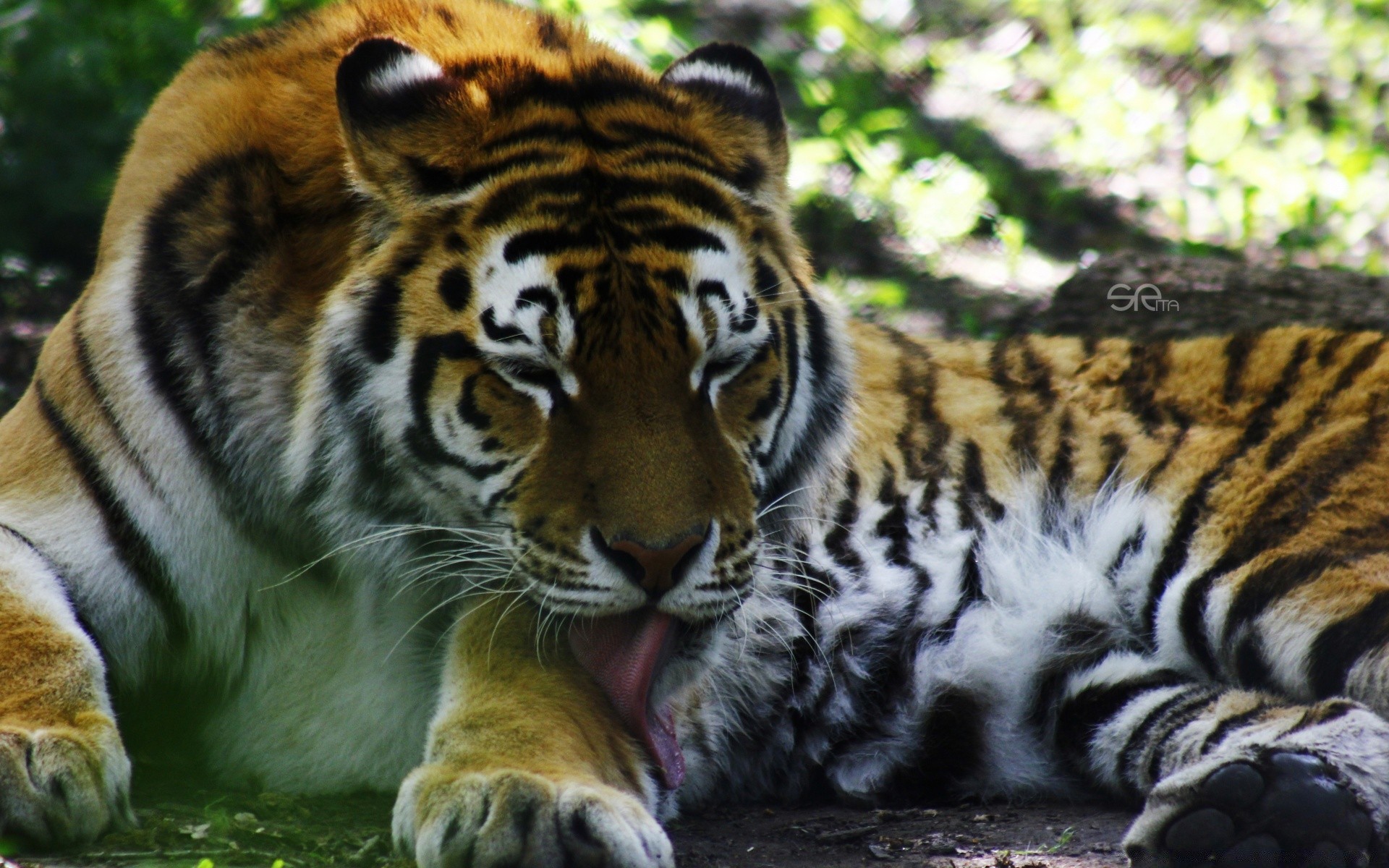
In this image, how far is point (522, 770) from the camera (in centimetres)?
216

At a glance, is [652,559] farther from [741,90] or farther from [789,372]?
[741,90]

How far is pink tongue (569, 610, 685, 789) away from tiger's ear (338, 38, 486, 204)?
755 millimetres

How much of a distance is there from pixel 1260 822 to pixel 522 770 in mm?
1094

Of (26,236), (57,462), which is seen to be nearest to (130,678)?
(57,462)

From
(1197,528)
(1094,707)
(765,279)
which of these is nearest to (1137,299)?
(1197,528)

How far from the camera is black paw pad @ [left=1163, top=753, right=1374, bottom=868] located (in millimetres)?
2141

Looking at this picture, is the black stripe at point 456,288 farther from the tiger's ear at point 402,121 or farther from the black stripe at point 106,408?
the black stripe at point 106,408

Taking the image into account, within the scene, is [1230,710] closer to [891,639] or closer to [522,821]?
[891,639]

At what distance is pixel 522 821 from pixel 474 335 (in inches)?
29.4

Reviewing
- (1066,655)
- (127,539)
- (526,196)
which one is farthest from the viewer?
(1066,655)

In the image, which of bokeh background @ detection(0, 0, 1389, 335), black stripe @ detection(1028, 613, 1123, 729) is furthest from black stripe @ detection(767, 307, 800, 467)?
bokeh background @ detection(0, 0, 1389, 335)

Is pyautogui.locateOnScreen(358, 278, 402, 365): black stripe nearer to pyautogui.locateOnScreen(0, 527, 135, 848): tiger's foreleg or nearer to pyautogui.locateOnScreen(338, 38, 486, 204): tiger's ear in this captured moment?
pyautogui.locateOnScreen(338, 38, 486, 204): tiger's ear

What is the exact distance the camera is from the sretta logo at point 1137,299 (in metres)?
4.66

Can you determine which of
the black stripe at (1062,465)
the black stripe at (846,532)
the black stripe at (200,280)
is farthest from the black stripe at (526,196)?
the black stripe at (1062,465)
